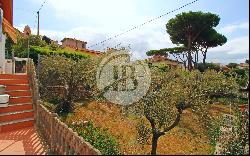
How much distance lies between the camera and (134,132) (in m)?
15.8

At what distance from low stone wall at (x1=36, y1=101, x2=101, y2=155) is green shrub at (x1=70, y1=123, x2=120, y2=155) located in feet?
8.01

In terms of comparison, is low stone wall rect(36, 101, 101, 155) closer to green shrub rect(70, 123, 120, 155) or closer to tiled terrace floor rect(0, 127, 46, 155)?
tiled terrace floor rect(0, 127, 46, 155)

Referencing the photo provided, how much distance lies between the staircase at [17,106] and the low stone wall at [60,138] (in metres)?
1.71

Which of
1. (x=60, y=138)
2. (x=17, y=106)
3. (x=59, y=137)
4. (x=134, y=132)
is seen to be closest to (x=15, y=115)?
(x=17, y=106)

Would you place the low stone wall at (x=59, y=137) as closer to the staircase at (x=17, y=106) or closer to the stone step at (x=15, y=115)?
the staircase at (x=17, y=106)

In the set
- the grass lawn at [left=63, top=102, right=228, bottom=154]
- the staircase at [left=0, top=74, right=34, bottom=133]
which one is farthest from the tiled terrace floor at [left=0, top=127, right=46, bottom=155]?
the grass lawn at [left=63, top=102, right=228, bottom=154]

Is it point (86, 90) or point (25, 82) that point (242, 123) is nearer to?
point (25, 82)

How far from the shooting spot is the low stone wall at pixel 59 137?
7157 millimetres

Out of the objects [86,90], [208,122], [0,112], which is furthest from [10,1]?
[208,122]

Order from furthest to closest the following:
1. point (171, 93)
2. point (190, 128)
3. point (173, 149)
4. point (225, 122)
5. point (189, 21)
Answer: point (189, 21) < point (190, 128) < point (173, 149) < point (171, 93) < point (225, 122)

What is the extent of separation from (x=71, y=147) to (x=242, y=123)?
435 cm

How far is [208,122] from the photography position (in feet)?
43.3

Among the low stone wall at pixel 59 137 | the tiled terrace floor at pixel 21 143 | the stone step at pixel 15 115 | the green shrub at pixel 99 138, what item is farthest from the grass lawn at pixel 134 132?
the tiled terrace floor at pixel 21 143

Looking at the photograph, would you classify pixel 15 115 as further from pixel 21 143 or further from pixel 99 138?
pixel 99 138
